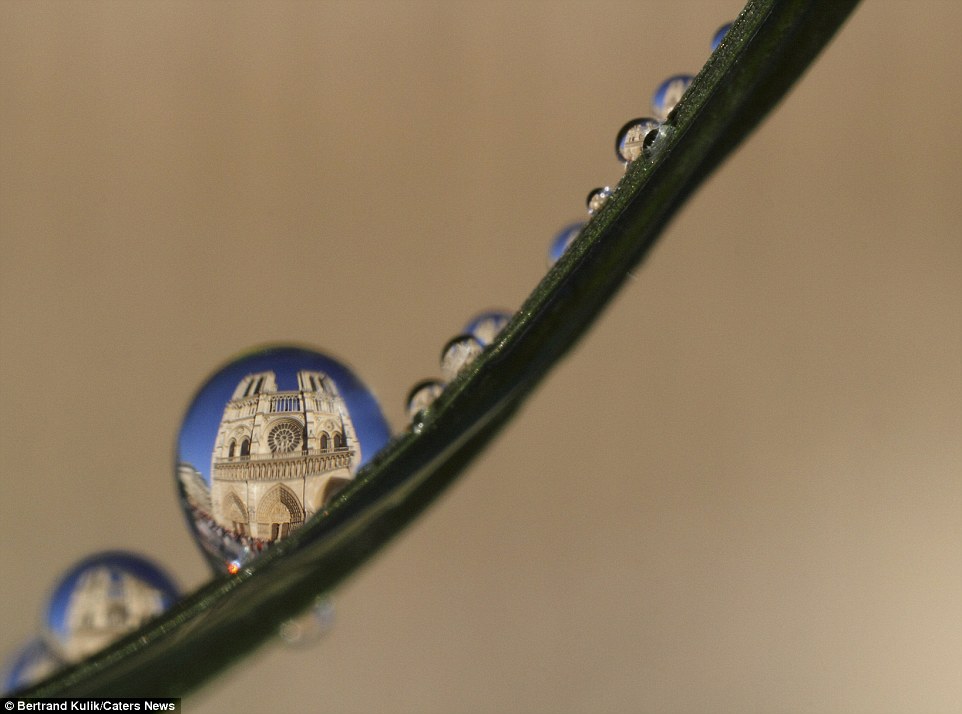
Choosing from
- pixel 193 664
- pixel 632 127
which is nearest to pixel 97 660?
pixel 193 664

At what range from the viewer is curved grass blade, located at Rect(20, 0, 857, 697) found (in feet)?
0.35

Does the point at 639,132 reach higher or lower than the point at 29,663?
higher

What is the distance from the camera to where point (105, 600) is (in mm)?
220

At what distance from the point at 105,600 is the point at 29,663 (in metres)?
0.02

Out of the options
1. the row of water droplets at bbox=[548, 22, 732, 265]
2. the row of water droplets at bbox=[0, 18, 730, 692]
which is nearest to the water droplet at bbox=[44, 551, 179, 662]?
the row of water droplets at bbox=[0, 18, 730, 692]

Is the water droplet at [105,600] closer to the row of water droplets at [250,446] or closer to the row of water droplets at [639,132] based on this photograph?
the row of water droplets at [250,446]

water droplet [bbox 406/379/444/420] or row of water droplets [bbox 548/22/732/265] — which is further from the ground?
row of water droplets [bbox 548/22/732/265]

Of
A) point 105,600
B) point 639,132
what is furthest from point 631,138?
point 105,600

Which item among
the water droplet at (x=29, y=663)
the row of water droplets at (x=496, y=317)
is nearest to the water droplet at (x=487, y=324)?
the row of water droplets at (x=496, y=317)

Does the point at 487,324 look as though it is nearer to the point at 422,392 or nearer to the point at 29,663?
the point at 422,392

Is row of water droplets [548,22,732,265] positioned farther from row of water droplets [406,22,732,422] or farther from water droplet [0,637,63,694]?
water droplet [0,637,63,694]

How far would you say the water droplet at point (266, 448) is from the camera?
0.16 metres

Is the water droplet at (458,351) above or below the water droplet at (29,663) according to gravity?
above

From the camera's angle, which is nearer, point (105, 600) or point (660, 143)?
point (660, 143)
